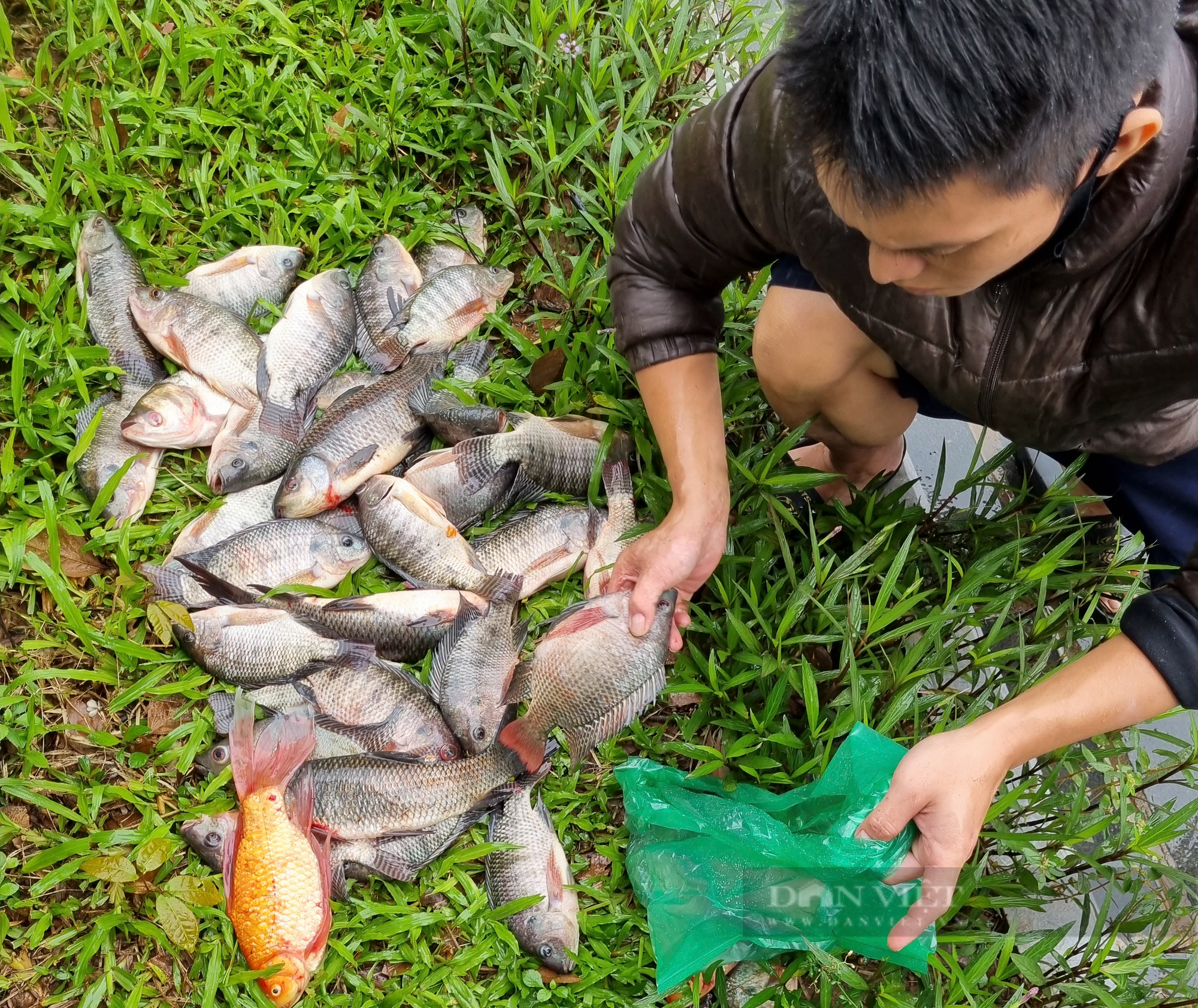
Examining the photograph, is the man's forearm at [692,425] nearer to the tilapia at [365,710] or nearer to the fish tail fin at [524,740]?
the fish tail fin at [524,740]

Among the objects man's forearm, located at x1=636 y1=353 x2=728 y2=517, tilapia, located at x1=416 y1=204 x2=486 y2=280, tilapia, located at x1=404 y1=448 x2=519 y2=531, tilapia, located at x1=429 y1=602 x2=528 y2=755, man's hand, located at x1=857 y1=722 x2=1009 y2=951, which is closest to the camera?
man's hand, located at x1=857 y1=722 x2=1009 y2=951

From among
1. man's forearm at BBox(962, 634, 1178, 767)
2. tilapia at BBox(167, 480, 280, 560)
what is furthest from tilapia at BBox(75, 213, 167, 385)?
man's forearm at BBox(962, 634, 1178, 767)

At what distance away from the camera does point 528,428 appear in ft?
9.79

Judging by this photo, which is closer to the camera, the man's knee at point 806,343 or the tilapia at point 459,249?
the man's knee at point 806,343

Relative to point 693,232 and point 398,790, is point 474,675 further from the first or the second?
point 693,232

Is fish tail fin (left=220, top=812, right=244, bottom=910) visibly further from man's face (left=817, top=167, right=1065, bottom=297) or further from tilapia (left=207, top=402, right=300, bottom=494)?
man's face (left=817, top=167, right=1065, bottom=297)

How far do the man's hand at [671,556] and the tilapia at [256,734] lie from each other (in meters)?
0.96

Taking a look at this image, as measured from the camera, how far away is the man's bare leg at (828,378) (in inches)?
96.0

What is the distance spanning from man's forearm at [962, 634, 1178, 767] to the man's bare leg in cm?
95

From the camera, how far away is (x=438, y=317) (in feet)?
10.7

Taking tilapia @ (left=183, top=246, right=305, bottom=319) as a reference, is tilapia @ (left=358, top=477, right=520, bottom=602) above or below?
below

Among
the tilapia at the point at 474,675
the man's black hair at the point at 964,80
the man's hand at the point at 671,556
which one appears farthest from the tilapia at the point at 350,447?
the man's black hair at the point at 964,80

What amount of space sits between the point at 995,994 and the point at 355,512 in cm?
237

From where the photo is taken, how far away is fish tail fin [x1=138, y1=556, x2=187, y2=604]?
2.79 meters
